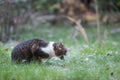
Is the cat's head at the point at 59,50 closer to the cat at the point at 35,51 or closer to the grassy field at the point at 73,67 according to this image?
the cat at the point at 35,51

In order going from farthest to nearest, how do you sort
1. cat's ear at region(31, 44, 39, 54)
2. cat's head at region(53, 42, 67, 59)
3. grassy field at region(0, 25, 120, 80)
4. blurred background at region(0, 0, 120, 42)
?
blurred background at region(0, 0, 120, 42) → cat's head at region(53, 42, 67, 59) → cat's ear at region(31, 44, 39, 54) → grassy field at region(0, 25, 120, 80)

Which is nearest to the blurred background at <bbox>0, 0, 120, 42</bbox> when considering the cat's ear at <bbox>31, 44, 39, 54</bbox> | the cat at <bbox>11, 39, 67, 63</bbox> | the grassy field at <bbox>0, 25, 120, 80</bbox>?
the grassy field at <bbox>0, 25, 120, 80</bbox>

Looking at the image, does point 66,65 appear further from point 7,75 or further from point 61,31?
point 61,31

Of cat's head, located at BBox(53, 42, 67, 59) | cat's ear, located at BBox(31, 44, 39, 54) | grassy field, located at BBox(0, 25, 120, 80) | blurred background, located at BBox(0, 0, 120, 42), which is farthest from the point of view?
blurred background, located at BBox(0, 0, 120, 42)

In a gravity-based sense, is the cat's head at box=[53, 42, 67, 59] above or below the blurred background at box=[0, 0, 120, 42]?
below

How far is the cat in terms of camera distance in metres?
8.30

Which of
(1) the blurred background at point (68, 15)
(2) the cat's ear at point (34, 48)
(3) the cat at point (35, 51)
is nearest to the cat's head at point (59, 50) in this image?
(3) the cat at point (35, 51)

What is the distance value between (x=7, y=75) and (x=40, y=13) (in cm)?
1289

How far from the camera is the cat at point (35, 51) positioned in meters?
8.30

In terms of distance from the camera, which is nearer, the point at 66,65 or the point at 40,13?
the point at 66,65

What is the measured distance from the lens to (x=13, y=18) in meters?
15.4

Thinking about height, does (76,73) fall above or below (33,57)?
below

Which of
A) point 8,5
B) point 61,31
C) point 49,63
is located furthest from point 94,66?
point 61,31

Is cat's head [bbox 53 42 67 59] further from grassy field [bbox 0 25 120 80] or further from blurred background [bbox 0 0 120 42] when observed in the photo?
blurred background [bbox 0 0 120 42]
